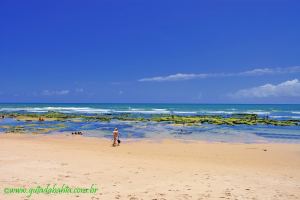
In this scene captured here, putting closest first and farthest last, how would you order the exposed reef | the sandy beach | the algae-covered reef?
1. the sandy beach
2. the exposed reef
3. the algae-covered reef

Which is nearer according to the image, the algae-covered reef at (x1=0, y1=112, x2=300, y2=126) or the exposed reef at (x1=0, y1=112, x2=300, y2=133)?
the exposed reef at (x1=0, y1=112, x2=300, y2=133)

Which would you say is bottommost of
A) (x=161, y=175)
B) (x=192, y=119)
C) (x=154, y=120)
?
(x=161, y=175)

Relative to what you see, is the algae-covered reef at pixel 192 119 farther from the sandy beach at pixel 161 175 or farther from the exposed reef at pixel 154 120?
the sandy beach at pixel 161 175

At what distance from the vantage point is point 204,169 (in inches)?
468

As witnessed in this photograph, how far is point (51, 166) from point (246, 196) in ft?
21.5

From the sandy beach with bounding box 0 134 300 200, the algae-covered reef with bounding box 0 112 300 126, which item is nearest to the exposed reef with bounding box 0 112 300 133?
the algae-covered reef with bounding box 0 112 300 126

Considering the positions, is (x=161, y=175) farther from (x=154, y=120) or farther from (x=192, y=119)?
(x=192, y=119)

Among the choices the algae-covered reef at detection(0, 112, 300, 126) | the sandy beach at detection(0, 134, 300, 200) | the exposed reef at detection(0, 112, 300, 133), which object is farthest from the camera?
the algae-covered reef at detection(0, 112, 300, 126)

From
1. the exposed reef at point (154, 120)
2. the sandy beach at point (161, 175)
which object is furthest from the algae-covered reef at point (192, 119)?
the sandy beach at point (161, 175)

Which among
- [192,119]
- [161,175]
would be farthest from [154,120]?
[161,175]

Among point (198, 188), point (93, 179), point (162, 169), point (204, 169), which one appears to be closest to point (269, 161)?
point (204, 169)

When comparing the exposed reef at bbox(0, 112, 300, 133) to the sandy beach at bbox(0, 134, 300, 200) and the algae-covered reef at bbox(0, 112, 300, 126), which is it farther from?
the sandy beach at bbox(0, 134, 300, 200)

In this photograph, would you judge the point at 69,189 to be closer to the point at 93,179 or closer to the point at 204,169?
the point at 93,179

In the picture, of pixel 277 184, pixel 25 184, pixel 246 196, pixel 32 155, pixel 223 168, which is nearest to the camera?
pixel 246 196
